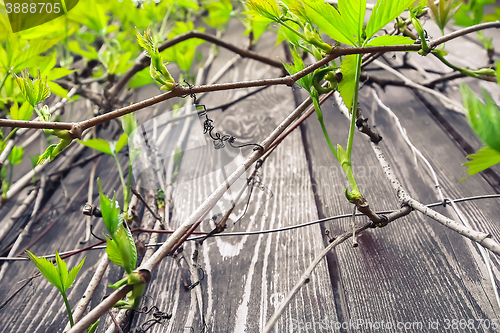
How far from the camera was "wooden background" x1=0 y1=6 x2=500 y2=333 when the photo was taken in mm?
328

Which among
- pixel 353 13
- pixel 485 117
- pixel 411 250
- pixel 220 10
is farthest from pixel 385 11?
pixel 220 10

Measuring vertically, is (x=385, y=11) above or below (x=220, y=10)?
below

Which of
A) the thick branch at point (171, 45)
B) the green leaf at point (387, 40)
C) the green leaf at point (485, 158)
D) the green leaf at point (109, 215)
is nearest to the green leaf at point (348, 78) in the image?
the green leaf at point (387, 40)

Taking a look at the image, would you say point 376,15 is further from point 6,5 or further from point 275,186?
point 6,5

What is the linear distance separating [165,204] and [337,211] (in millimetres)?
303

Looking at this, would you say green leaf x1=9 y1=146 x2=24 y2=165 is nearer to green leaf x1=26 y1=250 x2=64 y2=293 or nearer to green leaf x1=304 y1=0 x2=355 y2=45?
green leaf x1=26 y1=250 x2=64 y2=293

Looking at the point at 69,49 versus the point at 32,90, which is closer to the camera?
the point at 32,90

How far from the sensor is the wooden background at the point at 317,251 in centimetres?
33

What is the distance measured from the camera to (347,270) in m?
0.37

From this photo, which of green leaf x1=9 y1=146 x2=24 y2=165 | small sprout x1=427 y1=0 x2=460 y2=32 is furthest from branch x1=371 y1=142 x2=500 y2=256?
green leaf x1=9 y1=146 x2=24 y2=165

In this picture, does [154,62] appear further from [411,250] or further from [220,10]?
[220,10]

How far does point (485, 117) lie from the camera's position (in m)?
0.18

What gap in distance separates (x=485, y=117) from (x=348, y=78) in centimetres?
14

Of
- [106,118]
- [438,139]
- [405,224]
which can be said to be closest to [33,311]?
[106,118]
